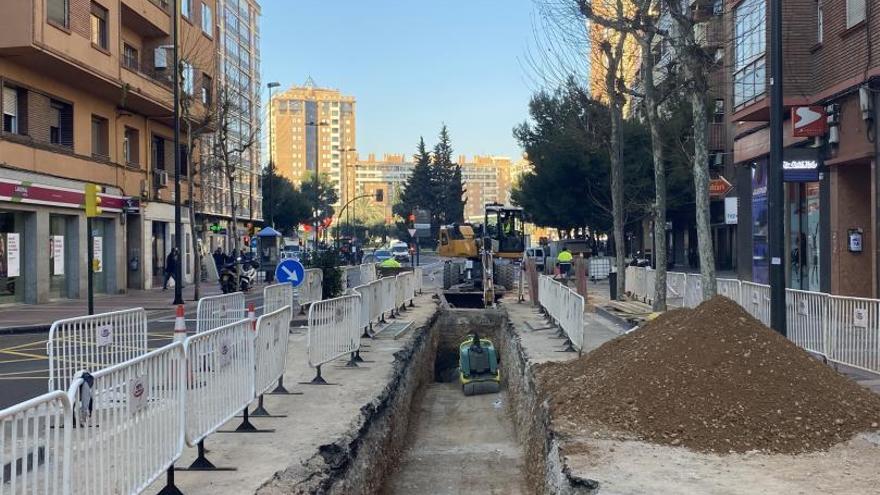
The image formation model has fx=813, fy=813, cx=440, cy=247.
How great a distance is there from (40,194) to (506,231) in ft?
56.1

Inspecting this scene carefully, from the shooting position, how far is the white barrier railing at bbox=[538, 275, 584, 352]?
12.5 meters

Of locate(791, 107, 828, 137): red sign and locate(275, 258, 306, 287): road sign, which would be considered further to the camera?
locate(791, 107, 828, 137): red sign

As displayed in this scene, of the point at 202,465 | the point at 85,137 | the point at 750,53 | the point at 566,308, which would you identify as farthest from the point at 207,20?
the point at 202,465

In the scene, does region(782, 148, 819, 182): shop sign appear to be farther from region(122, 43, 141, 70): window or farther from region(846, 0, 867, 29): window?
region(122, 43, 141, 70): window

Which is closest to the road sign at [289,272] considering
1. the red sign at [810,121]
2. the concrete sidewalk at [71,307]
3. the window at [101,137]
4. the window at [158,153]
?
the concrete sidewalk at [71,307]

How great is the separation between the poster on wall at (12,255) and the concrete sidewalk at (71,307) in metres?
0.96

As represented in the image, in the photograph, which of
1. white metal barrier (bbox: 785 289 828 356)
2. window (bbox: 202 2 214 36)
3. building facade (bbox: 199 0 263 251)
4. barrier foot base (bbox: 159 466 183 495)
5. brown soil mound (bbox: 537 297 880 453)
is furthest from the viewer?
building facade (bbox: 199 0 263 251)

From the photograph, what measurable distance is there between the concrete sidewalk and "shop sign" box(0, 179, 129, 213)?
2992 mm

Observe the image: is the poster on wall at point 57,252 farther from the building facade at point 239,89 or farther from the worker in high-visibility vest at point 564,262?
the building facade at point 239,89

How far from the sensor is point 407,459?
10234 mm

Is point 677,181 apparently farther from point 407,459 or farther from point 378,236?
point 378,236

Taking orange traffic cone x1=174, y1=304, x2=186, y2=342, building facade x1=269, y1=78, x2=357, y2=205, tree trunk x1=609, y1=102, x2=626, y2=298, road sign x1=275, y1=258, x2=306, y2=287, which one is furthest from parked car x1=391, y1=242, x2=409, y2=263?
building facade x1=269, y1=78, x2=357, y2=205

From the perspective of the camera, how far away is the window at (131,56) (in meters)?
29.9

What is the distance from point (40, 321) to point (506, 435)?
494 inches
